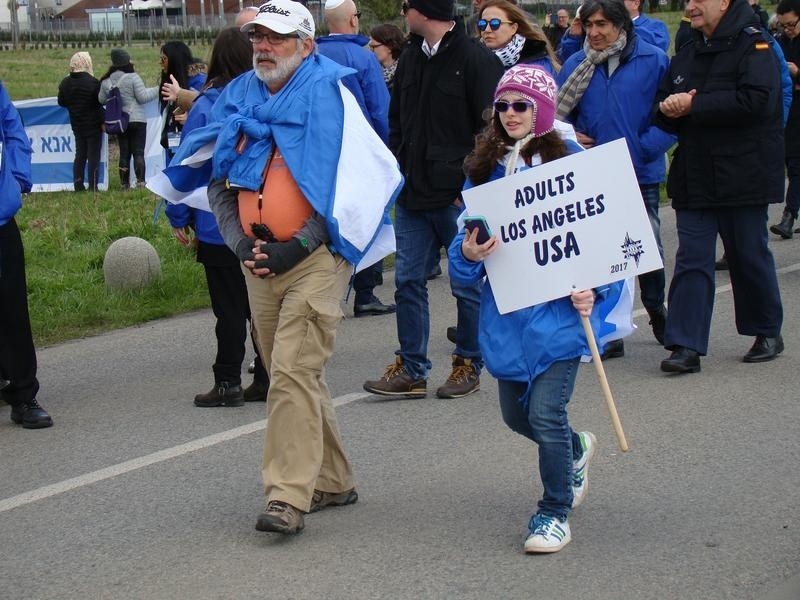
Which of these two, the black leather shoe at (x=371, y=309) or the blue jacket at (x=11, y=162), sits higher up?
the blue jacket at (x=11, y=162)

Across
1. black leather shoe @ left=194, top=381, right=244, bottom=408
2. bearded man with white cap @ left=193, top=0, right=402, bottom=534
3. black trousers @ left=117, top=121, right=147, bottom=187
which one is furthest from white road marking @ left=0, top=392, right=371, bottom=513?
black trousers @ left=117, top=121, right=147, bottom=187

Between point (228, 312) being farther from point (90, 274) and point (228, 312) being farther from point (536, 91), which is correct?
point (90, 274)

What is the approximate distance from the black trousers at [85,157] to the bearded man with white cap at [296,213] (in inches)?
504

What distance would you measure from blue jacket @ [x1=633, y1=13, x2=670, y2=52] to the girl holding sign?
437cm

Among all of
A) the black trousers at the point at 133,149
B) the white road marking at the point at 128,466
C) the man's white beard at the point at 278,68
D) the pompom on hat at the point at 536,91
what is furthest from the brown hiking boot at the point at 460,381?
the black trousers at the point at 133,149

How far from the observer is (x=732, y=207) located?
714cm

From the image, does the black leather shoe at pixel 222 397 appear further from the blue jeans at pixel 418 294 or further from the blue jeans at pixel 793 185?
the blue jeans at pixel 793 185

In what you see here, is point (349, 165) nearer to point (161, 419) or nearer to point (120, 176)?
point (161, 419)

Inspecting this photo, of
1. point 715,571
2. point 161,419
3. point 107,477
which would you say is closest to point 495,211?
point 715,571

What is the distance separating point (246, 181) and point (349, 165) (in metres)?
0.40

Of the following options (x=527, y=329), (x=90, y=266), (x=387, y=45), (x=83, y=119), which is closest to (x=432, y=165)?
(x=527, y=329)

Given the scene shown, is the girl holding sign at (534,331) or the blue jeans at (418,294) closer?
the girl holding sign at (534,331)

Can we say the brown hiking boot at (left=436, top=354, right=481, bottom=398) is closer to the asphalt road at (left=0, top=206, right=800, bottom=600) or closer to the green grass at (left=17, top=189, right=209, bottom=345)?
the asphalt road at (left=0, top=206, right=800, bottom=600)

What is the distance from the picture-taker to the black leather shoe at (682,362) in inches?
283
